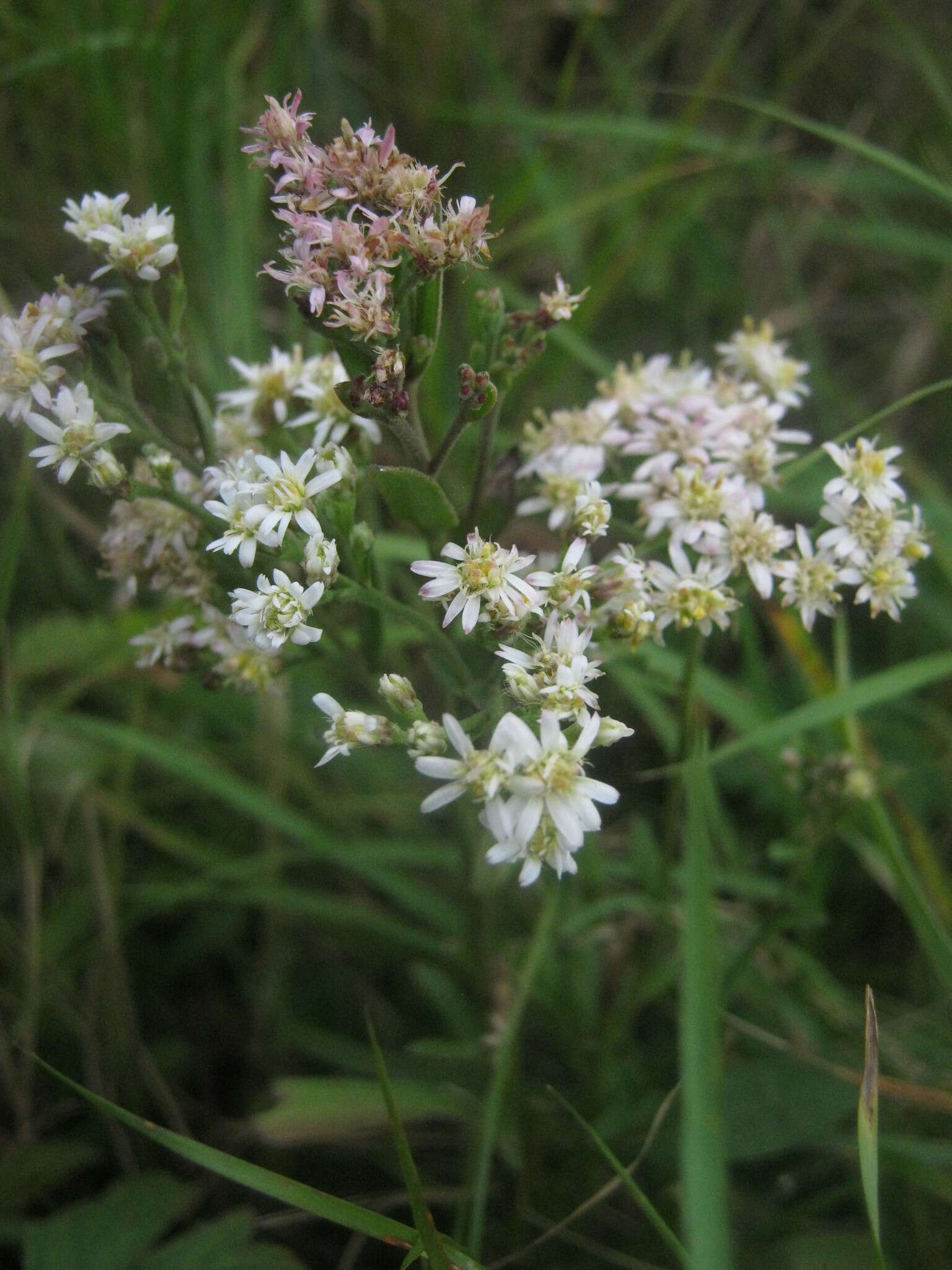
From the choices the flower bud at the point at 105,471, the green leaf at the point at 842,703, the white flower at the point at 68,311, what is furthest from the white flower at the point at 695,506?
the white flower at the point at 68,311

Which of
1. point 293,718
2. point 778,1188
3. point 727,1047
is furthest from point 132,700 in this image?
point 778,1188

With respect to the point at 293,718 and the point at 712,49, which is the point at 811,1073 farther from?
the point at 712,49

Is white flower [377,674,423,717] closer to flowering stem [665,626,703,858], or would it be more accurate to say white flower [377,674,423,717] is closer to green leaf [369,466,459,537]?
green leaf [369,466,459,537]

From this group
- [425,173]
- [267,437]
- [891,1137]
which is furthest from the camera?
[891,1137]

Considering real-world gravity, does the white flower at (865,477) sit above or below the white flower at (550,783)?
above

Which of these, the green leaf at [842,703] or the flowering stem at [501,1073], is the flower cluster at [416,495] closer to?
the green leaf at [842,703]

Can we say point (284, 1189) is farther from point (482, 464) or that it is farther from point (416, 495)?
point (482, 464)
